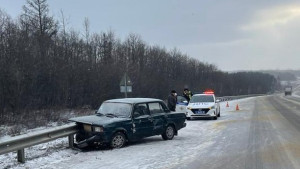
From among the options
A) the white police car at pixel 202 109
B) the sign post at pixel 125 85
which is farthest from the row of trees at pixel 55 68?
the white police car at pixel 202 109

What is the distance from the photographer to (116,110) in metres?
12.7

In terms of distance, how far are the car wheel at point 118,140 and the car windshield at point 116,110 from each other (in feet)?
2.62

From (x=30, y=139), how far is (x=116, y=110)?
3444mm

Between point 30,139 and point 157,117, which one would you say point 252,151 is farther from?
point 30,139

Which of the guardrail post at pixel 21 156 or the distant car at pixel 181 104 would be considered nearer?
the guardrail post at pixel 21 156

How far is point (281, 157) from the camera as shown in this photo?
382 inches

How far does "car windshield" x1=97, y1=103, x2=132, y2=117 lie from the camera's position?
12500 mm

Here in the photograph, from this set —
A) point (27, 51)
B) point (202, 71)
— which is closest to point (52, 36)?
point (27, 51)

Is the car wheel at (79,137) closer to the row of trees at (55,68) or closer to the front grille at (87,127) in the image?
the front grille at (87,127)

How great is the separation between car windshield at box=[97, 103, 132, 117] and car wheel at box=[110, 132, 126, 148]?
799mm

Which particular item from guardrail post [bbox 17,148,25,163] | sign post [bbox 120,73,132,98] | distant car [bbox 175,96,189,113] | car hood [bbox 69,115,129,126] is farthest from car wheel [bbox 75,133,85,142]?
distant car [bbox 175,96,189,113]

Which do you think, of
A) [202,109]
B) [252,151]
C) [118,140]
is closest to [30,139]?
[118,140]

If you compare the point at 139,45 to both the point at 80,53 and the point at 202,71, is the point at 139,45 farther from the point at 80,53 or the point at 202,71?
the point at 202,71

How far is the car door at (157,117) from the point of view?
1328cm
